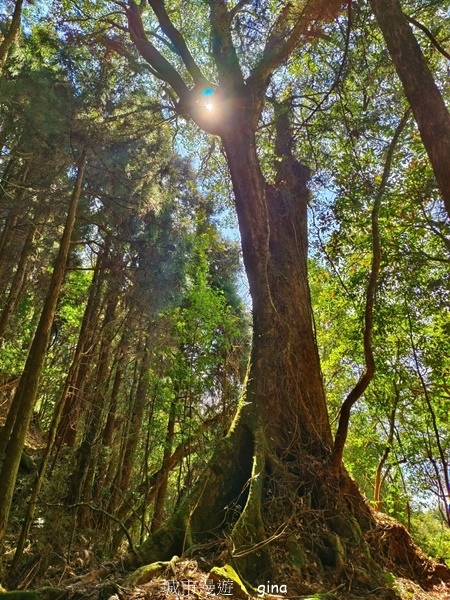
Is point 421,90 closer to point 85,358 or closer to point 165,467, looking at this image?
point 85,358

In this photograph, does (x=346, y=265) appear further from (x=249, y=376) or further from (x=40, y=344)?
(x=40, y=344)

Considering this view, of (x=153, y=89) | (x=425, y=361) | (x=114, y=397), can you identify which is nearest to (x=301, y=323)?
(x=425, y=361)

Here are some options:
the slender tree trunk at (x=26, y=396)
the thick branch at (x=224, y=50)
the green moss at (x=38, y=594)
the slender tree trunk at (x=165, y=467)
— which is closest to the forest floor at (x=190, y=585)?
the green moss at (x=38, y=594)

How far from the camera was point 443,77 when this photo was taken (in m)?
6.39

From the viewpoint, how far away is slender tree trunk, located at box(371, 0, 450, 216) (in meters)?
2.78

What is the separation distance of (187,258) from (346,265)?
152 inches

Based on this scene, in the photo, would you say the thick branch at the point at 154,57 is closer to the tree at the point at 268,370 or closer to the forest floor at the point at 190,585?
the tree at the point at 268,370

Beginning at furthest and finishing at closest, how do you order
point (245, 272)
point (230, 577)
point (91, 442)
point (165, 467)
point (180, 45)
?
point (165, 467) < point (91, 442) < point (180, 45) < point (245, 272) < point (230, 577)

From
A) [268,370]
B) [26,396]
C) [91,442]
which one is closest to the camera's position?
[268,370]

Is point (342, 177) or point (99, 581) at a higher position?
point (342, 177)

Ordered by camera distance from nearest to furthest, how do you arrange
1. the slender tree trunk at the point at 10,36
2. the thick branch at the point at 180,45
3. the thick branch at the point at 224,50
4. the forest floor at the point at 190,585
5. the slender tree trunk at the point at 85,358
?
the forest floor at the point at 190,585
the slender tree trunk at the point at 10,36
the thick branch at the point at 224,50
the thick branch at the point at 180,45
the slender tree trunk at the point at 85,358

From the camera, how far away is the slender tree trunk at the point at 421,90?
2777mm

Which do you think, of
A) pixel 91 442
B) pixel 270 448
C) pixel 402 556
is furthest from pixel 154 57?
pixel 402 556

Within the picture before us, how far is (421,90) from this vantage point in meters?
3.08
